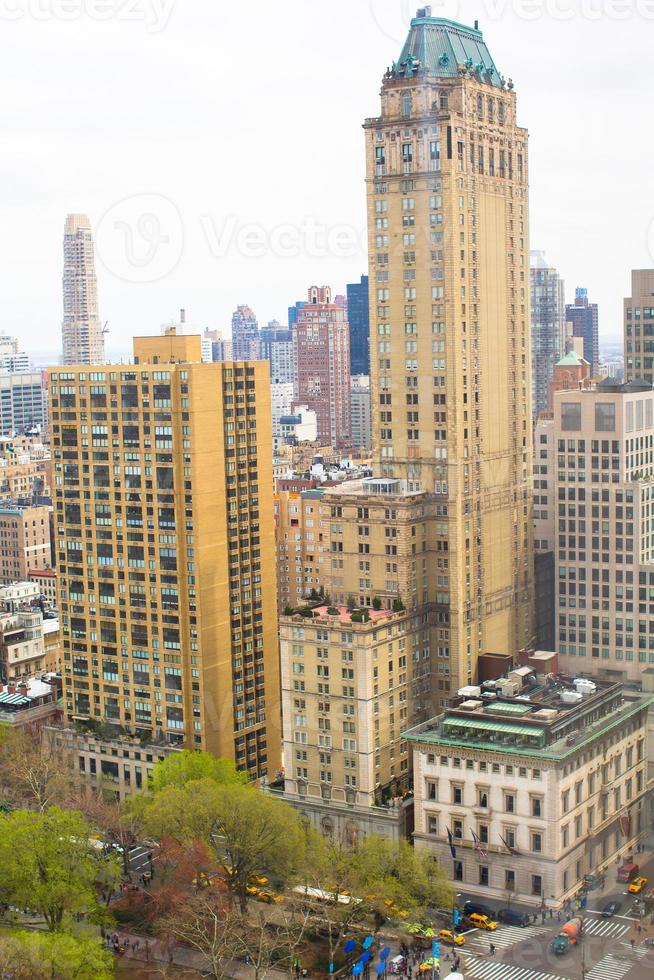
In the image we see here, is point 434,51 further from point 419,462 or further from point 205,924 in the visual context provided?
point 205,924

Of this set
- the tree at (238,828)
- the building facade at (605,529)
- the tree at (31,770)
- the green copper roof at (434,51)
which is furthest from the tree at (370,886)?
the green copper roof at (434,51)

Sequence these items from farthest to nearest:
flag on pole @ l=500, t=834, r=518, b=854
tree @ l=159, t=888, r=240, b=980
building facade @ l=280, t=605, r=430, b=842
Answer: building facade @ l=280, t=605, r=430, b=842 → flag on pole @ l=500, t=834, r=518, b=854 → tree @ l=159, t=888, r=240, b=980

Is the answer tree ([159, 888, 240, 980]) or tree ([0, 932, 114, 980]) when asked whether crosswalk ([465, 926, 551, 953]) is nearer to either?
tree ([159, 888, 240, 980])

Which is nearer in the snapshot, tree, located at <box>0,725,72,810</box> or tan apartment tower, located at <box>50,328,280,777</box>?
tree, located at <box>0,725,72,810</box>

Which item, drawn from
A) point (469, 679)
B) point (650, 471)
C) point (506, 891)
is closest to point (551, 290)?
point (650, 471)

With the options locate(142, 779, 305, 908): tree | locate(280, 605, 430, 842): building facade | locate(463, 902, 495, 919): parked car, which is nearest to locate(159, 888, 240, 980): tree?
locate(142, 779, 305, 908): tree

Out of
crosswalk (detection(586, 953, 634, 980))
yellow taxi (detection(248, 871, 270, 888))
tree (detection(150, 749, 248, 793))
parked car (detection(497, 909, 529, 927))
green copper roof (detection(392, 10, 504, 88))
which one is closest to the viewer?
crosswalk (detection(586, 953, 634, 980))

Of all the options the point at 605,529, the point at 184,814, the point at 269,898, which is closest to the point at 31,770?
the point at 184,814
